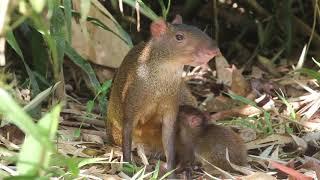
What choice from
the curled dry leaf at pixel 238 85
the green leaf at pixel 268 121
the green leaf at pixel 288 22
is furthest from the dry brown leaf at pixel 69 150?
the green leaf at pixel 288 22

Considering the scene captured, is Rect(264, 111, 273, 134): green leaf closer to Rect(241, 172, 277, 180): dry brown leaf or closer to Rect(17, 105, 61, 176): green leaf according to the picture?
Rect(241, 172, 277, 180): dry brown leaf

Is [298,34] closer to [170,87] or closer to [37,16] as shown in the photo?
[170,87]

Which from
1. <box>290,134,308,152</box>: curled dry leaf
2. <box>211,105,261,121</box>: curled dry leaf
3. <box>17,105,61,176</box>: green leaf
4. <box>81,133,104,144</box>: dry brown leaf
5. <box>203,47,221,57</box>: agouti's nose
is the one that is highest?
<box>17,105,61,176</box>: green leaf

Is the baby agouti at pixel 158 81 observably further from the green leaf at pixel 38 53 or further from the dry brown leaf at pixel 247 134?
the green leaf at pixel 38 53

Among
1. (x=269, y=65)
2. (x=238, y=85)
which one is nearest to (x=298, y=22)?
(x=269, y=65)

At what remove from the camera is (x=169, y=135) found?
3879 millimetres

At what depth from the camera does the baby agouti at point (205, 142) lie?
3.63 m

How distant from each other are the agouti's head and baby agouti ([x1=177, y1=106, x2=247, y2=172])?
0.30 meters

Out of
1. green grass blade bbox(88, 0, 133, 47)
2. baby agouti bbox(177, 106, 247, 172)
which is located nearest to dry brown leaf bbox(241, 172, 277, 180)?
baby agouti bbox(177, 106, 247, 172)

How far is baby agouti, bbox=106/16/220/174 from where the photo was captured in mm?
3719

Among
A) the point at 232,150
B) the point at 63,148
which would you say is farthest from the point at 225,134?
the point at 63,148

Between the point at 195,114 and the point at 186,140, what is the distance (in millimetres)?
169

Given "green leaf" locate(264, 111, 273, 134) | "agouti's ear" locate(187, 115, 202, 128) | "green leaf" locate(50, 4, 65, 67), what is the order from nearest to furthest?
"green leaf" locate(50, 4, 65, 67) < "agouti's ear" locate(187, 115, 202, 128) < "green leaf" locate(264, 111, 273, 134)

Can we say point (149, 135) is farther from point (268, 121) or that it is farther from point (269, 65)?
point (269, 65)
